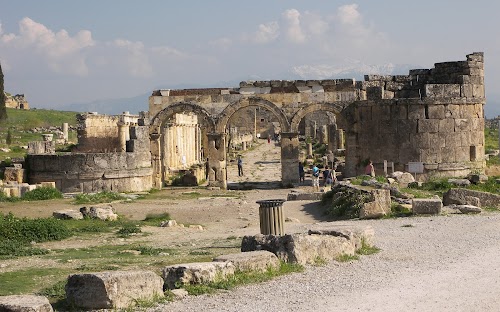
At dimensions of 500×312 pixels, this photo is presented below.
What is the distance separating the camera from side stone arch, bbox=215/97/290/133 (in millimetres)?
30902

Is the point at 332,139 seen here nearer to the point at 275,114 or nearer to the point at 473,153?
the point at 275,114

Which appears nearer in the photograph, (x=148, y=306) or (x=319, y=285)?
(x=148, y=306)

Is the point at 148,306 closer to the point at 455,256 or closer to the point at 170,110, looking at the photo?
the point at 455,256

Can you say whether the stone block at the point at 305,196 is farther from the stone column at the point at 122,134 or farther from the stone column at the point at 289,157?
the stone column at the point at 122,134

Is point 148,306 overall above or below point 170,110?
below

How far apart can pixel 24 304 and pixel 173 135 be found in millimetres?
31531

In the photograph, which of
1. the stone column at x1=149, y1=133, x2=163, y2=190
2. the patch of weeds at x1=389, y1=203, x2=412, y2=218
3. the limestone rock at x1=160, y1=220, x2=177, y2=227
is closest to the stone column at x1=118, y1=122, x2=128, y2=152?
the stone column at x1=149, y1=133, x2=163, y2=190

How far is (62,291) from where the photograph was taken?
9742mm

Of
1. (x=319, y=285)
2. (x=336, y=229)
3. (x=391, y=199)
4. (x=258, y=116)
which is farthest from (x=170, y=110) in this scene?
(x=258, y=116)

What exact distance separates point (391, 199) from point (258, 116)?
56924mm

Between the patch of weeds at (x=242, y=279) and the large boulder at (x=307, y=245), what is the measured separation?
0.74ft

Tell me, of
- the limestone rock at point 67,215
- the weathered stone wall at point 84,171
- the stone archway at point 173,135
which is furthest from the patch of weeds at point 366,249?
the stone archway at point 173,135

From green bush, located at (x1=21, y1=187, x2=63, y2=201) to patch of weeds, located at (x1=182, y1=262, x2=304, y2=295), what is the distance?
49.0 ft

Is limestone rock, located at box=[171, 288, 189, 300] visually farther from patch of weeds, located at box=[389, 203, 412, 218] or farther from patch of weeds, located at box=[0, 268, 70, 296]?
patch of weeds, located at box=[389, 203, 412, 218]
